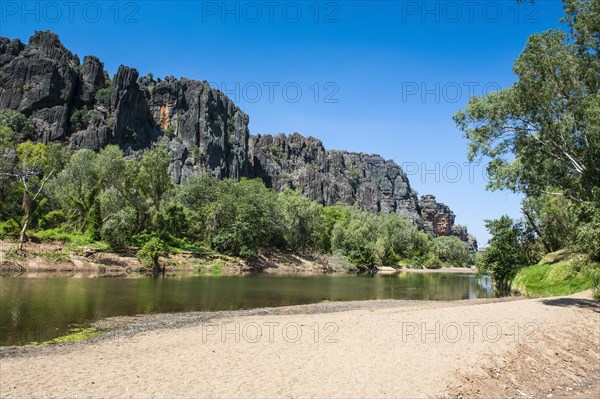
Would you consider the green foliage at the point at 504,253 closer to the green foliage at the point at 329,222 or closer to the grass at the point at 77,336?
the grass at the point at 77,336

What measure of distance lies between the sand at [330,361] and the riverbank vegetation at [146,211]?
3959 centimetres

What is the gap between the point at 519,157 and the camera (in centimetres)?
2420

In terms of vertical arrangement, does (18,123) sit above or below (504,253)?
above

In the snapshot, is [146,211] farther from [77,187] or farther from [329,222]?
[329,222]

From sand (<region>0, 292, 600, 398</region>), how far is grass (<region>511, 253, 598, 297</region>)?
1201 centimetres

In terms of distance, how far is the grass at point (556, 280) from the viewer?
27914 millimetres

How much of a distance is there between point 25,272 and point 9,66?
331ft

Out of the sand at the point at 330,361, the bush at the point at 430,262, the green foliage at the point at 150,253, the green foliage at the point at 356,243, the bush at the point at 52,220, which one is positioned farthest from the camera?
the bush at the point at 430,262

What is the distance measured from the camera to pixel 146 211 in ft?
200

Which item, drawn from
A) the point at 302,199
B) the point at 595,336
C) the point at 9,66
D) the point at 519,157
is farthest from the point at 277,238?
the point at 9,66

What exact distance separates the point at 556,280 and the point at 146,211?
53664 mm

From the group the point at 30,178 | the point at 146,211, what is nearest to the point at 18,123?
the point at 30,178

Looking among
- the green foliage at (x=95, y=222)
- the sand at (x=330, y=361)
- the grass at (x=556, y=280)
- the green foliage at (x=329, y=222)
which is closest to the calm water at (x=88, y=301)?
the sand at (x=330, y=361)

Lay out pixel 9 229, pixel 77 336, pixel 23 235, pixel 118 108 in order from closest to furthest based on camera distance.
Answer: pixel 77 336, pixel 23 235, pixel 9 229, pixel 118 108
